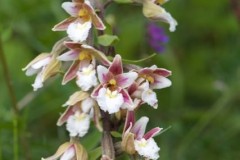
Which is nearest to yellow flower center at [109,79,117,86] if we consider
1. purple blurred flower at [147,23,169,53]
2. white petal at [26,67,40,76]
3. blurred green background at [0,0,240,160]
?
white petal at [26,67,40,76]

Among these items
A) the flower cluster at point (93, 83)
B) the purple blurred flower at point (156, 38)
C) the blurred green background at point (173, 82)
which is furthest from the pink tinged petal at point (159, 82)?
the purple blurred flower at point (156, 38)

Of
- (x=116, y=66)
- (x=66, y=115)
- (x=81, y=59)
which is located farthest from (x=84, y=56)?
(x=66, y=115)

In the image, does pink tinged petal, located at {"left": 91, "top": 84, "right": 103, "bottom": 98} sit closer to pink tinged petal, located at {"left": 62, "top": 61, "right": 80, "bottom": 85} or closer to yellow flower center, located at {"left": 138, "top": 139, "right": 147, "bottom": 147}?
pink tinged petal, located at {"left": 62, "top": 61, "right": 80, "bottom": 85}

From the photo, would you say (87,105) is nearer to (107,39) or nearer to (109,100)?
(109,100)

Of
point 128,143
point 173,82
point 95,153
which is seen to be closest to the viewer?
point 128,143

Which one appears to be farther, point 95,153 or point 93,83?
point 95,153
